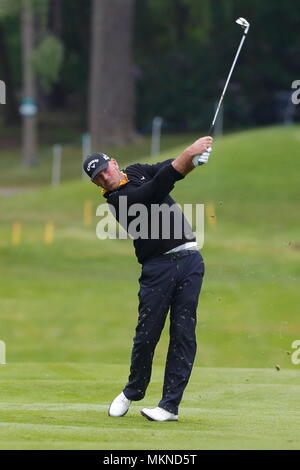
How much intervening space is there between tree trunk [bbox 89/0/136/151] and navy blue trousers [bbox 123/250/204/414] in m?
36.5

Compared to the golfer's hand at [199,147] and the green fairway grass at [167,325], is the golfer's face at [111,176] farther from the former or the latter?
the green fairway grass at [167,325]

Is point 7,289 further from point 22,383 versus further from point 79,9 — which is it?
point 79,9

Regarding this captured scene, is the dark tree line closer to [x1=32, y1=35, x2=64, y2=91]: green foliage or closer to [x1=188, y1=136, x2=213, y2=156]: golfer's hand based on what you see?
[x1=32, y1=35, x2=64, y2=91]: green foliage

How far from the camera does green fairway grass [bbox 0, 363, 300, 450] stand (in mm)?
8375

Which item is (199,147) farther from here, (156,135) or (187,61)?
(187,61)

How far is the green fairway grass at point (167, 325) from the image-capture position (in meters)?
9.29

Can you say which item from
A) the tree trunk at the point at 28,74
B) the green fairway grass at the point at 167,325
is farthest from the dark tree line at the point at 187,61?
the green fairway grass at the point at 167,325

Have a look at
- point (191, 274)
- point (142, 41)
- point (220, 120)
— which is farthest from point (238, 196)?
point (142, 41)

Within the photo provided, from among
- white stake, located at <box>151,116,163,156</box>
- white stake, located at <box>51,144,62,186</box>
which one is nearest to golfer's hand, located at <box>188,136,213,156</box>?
white stake, located at <box>51,144,62,186</box>

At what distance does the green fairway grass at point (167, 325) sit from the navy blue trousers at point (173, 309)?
1.35ft

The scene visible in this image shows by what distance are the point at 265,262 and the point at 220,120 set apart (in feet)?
78.6

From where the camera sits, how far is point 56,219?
33.3 meters

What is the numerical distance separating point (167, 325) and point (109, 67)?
26.8 metres

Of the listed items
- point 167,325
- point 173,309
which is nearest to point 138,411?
point 173,309
